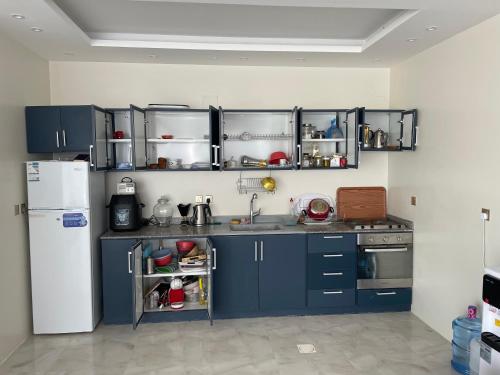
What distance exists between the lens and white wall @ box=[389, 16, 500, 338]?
2939 mm

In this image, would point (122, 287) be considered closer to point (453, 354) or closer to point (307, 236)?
point (307, 236)

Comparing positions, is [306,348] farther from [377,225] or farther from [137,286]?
[137,286]

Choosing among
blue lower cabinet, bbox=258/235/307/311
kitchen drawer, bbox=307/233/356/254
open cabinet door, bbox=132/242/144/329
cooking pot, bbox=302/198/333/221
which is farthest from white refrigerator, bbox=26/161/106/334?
cooking pot, bbox=302/198/333/221

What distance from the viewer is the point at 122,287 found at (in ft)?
12.4

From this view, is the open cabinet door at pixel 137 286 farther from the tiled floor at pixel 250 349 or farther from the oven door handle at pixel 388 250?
the oven door handle at pixel 388 250

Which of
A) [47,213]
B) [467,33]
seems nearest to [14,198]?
[47,213]

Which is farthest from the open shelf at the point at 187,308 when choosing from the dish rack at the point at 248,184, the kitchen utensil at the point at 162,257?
the dish rack at the point at 248,184

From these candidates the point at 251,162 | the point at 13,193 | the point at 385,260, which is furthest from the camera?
the point at 251,162

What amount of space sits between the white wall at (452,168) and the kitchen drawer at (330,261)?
697 millimetres

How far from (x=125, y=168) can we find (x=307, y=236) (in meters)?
1.91

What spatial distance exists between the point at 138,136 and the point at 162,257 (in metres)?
1.22

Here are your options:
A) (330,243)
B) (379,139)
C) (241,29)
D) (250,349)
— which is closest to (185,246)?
(250,349)

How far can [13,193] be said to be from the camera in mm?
3330

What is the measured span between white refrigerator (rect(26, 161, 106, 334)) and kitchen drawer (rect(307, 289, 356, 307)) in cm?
209
